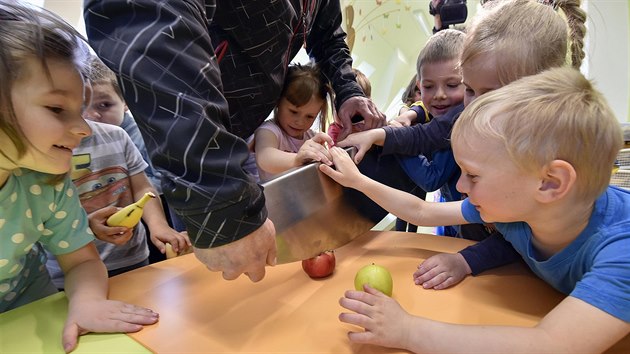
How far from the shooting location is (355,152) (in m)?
1.03

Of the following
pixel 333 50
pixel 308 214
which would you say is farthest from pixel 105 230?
pixel 333 50

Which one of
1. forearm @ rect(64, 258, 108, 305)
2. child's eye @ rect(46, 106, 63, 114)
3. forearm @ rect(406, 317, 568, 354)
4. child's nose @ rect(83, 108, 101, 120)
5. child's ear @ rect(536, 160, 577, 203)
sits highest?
child's ear @ rect(536, 160, 577, 203)

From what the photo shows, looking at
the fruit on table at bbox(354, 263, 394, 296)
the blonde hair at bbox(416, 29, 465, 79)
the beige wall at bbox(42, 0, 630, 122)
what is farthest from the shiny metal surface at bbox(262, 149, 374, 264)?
the beige wall at bbox(42, 0, 630, 122)

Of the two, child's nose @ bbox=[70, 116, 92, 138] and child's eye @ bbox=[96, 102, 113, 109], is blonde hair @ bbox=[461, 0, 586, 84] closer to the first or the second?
child's nose @ bbox=[70, 116, 92, 138]

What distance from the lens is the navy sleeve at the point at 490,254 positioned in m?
0.81

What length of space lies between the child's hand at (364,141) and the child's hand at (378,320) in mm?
446

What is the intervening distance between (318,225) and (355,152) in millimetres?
233

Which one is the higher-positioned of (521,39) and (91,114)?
(521,39)

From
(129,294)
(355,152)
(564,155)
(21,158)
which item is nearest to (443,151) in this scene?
(355,152)

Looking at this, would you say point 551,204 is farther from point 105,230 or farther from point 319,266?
point 105,230

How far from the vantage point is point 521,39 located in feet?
2.70

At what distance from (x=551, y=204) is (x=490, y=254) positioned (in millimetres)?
255

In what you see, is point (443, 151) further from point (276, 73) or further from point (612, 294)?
point (612, 294)

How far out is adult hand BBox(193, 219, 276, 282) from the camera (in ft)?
1.94
